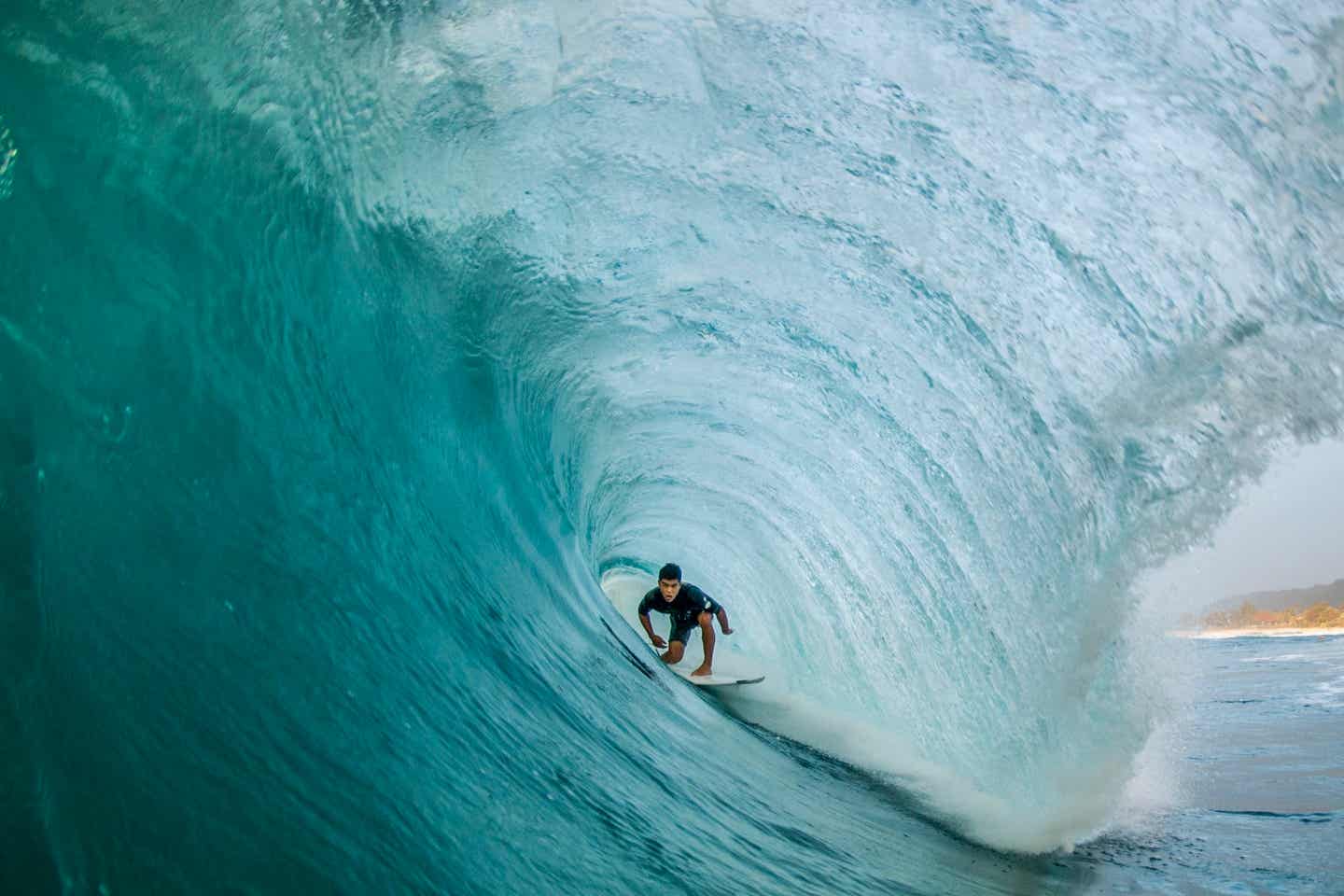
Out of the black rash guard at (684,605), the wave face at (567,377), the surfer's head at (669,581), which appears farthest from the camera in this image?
the black rash guard at (684,605)

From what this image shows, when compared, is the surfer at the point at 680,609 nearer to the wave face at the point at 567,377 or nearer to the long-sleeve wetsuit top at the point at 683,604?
the long-sleeve wetsuit top at the point at 683,604

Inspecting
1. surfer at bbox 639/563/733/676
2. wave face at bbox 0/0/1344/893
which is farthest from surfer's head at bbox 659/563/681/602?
wave face at bbox 0/0/1344/893

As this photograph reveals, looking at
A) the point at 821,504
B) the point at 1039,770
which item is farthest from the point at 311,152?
the point at 821,504

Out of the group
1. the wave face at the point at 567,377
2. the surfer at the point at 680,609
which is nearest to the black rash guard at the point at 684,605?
the surfer at the point at 680,609

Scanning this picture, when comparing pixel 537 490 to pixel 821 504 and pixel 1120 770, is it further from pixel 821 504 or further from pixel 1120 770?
pixel 1120 770

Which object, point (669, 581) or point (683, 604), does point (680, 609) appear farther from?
point (669, 581)

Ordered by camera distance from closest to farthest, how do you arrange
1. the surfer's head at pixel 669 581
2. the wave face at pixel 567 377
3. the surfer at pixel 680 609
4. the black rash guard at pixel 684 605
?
1. the wave face at pixel 567 377
2. the surfer's head at pixel 669 581
3. the surfer at pixel 680 609
4. the black rash guard at pixel 684 605

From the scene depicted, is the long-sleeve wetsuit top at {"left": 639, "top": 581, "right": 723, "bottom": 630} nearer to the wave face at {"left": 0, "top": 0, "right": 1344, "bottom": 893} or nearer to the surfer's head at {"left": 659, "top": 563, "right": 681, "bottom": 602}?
the surfer's head at {"left": 659, "top": 563, "right": 681, "bottom": 602}

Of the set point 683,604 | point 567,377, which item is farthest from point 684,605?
point 567,377
